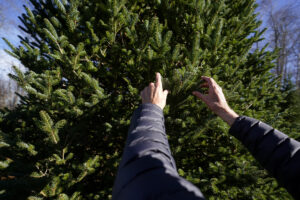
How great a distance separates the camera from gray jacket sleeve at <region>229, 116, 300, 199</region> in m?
1.04

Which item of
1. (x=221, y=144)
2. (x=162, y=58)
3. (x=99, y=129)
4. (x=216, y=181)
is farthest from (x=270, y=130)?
(x=99, y=129)

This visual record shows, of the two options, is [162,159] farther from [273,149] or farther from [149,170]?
[273,149]

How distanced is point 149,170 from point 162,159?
0.11 m

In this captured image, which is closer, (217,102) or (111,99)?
(217,102)

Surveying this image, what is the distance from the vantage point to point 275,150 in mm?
1181

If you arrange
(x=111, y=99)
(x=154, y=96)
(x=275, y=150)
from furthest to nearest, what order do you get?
(x=111, y=99), (x=154, y=96), (x=275, y=150)

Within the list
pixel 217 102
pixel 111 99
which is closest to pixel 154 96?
pixel 217 102

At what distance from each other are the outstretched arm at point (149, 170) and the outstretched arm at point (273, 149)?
84 cm

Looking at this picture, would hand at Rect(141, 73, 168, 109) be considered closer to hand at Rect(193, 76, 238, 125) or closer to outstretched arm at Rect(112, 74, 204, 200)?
outstretched arm at Rect(112, 74, 204, 200)

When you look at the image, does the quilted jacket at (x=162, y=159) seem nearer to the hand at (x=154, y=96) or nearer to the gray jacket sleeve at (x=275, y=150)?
the gray jacket sleeve at (x=275, y=150)

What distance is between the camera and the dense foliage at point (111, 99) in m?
1.89

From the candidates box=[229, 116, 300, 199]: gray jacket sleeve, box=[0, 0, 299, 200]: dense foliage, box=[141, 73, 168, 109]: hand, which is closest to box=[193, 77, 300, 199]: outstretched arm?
box=[229, 116, 300, 199]: gray jacket sleeve

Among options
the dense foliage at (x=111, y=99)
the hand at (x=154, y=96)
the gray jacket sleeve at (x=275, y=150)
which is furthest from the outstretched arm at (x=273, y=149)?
the hand at (x=154, y=96)

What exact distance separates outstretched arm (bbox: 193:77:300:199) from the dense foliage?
0.55 metres
